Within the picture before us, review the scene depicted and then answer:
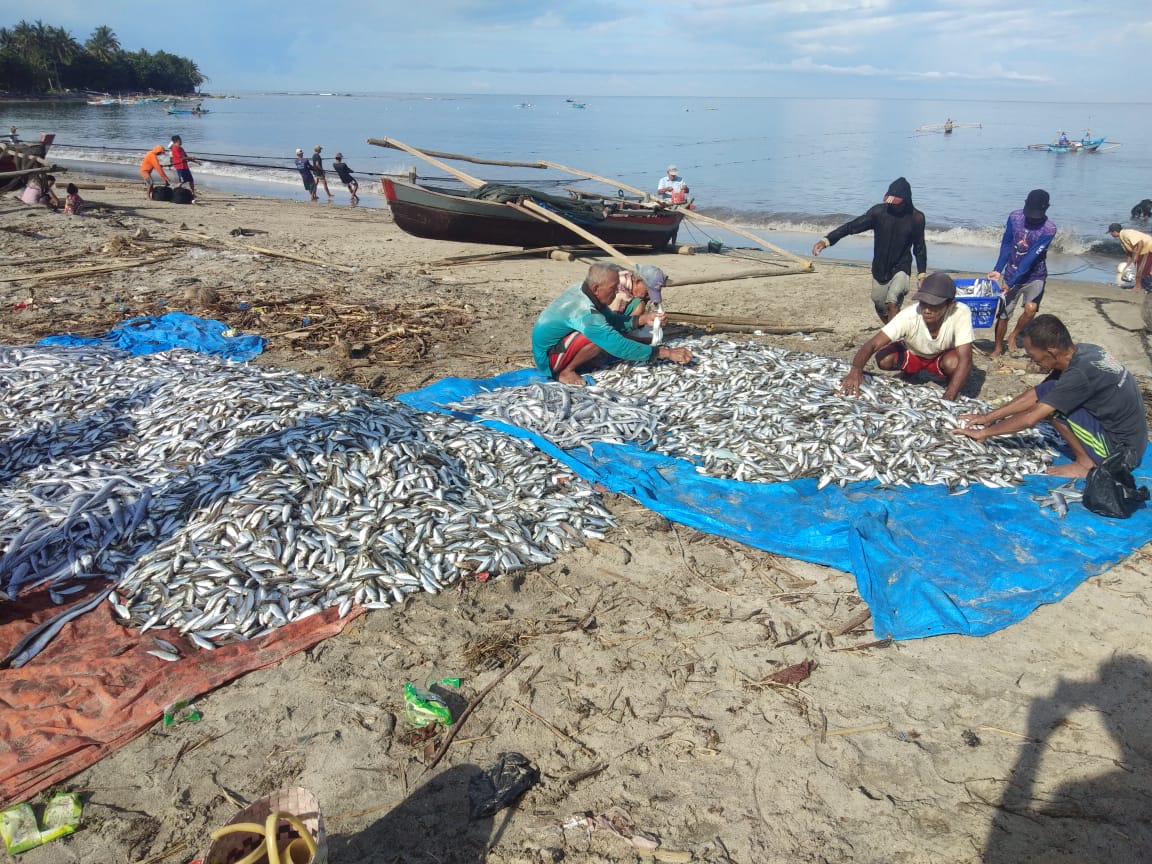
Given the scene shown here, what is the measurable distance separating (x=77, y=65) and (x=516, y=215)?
122 meters

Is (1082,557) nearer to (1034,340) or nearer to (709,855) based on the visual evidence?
(1034,340)

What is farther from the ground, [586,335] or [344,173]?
[344,173]

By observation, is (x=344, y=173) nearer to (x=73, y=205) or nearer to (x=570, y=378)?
(x=73, y=205)

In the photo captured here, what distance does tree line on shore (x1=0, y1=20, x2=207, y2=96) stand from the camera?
9200cm

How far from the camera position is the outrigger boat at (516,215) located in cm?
1672

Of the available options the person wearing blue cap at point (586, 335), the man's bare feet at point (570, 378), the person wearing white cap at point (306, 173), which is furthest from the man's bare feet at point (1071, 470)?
Answer: the person wearing white cap at point (306, 173)

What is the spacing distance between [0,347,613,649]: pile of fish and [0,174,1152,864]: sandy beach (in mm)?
422

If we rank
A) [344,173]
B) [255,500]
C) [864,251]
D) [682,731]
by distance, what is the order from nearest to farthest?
[682,731] → [255,500] → [864,251] → [344,173]

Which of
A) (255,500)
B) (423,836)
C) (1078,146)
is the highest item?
(1078,146)

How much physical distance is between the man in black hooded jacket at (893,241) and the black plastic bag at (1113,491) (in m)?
4.53

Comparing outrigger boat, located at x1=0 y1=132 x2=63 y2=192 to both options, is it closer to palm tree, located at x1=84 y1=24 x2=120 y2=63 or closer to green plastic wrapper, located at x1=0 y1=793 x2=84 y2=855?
green plastic wrapper, located at x1=0 y1=793 x2=84 y2=855

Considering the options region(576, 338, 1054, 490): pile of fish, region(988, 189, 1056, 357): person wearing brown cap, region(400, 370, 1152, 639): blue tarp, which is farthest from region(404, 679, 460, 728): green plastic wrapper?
region(988, 189, 1056, 357): person wearing brown cap

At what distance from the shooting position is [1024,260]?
9.81m

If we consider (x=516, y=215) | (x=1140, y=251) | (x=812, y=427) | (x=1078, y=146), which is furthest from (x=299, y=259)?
(x=1078, y=146)
